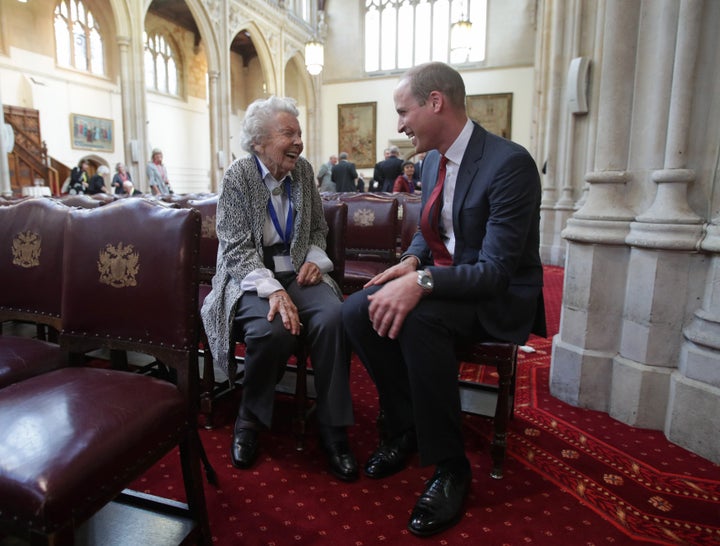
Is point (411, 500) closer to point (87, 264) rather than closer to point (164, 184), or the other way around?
point (87, 264)

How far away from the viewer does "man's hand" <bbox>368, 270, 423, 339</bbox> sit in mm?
1614

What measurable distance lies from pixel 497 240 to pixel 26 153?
45.8ft

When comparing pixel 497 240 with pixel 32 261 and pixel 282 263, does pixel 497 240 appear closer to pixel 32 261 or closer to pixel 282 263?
pixel 282 263

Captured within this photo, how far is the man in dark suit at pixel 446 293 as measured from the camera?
5.31 feet

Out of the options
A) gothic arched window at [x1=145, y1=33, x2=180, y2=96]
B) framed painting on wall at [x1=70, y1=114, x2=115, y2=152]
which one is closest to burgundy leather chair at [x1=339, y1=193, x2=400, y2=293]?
framed painting on wall at [x1=70, y1=114, x2=115, y2=152]

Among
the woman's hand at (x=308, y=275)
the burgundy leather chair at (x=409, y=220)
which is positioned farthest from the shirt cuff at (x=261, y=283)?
the burgundy leather chair at (x=409, y=220)

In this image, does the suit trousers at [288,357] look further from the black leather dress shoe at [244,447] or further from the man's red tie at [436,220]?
the man's red tie at [436,220]

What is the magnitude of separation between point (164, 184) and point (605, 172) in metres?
10.3

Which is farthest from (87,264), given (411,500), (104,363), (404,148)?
(404,148)

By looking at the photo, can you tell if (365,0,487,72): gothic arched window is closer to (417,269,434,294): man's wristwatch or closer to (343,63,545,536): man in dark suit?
(343,63,545,536): man in dark suit

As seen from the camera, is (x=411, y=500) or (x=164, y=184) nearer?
(x=411, y=500)

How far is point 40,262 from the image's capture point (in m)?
1.85

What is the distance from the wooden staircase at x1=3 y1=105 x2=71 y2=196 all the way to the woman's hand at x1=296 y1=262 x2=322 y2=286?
41.1 ft

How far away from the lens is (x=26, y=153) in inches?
480
